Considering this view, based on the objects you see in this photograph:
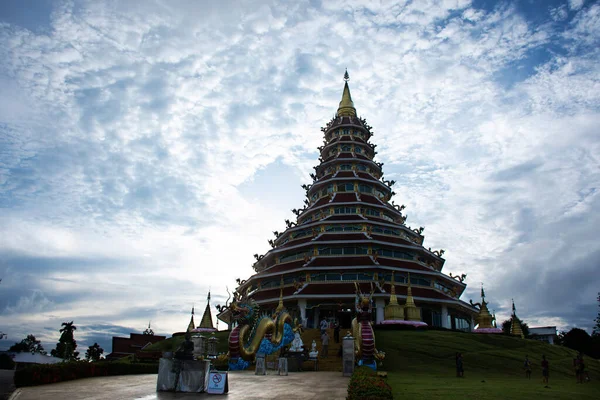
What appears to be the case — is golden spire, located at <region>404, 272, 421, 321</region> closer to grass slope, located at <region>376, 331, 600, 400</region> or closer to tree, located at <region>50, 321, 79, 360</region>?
grass slope, located at <region>376, 331, 600, 400</region>

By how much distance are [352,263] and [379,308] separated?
5.00 meters

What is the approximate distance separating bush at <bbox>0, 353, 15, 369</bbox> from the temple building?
18.0 metres

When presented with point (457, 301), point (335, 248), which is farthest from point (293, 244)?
point (457, 301)

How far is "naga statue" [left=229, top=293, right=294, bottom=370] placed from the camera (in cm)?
2725

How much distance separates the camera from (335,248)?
1905 inches

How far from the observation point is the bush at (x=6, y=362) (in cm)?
3839

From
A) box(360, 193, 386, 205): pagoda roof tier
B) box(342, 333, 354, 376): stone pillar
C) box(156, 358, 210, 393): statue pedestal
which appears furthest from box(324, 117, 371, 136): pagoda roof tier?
box(156, 358, 210, 393): statue pedestal

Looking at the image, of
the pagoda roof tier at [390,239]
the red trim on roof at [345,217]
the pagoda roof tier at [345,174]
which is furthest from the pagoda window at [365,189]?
the pagoda roof tier at [390,239]

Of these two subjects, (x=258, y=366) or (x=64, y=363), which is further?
(x=258, y=366)

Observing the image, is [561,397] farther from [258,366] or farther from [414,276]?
[414,276]

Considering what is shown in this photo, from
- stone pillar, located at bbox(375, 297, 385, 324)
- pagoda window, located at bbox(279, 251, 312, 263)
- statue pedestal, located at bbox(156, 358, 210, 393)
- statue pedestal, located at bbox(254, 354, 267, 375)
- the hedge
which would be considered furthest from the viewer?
pagoda window, located at bbox(279, 251, 312, 263)

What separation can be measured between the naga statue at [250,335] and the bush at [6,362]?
2265 cm

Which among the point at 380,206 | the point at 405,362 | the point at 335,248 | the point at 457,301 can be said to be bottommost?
the point at 405,362

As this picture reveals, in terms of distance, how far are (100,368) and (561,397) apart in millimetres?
20295
